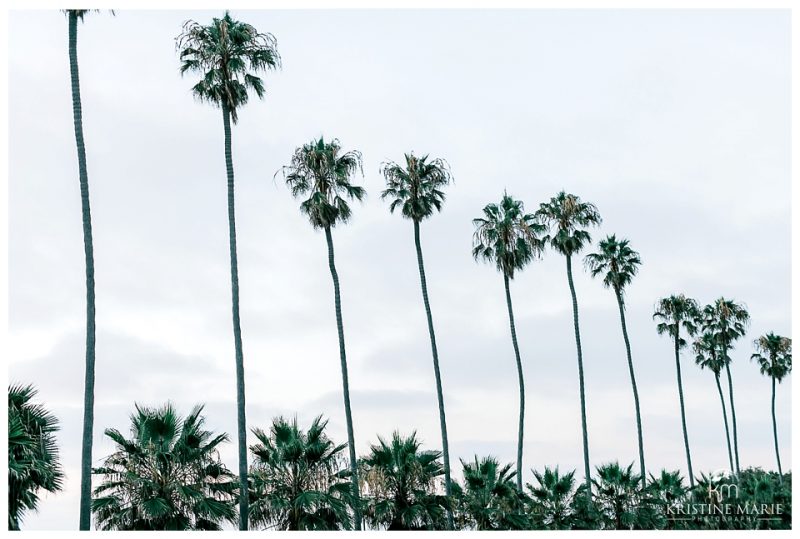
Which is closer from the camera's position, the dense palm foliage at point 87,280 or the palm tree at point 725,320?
the dense palm foliage at point 87,280

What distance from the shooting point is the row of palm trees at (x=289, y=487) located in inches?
903

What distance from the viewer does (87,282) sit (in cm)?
2656

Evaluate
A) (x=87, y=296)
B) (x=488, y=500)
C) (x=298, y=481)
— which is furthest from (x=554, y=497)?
(x=87, y=296)

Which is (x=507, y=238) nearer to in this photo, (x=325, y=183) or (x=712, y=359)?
(x=325, y=183)

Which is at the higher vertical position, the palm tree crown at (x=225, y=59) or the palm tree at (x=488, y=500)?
the palm tree crown at (x=225, y=59)

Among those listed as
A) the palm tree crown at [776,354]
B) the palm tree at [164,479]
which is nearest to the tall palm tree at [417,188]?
the palm tree at [164,479]

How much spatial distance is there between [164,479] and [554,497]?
2130cm

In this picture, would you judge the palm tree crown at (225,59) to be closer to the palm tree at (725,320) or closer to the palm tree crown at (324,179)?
the palm tree crown at (324,179)

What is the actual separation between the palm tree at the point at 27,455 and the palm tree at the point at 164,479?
4782 millimetres

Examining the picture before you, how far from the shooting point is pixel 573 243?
5575cm

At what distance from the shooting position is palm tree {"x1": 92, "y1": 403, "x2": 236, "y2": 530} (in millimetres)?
27312

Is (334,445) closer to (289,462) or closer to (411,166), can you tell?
(289,462)

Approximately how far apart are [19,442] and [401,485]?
1756cm
